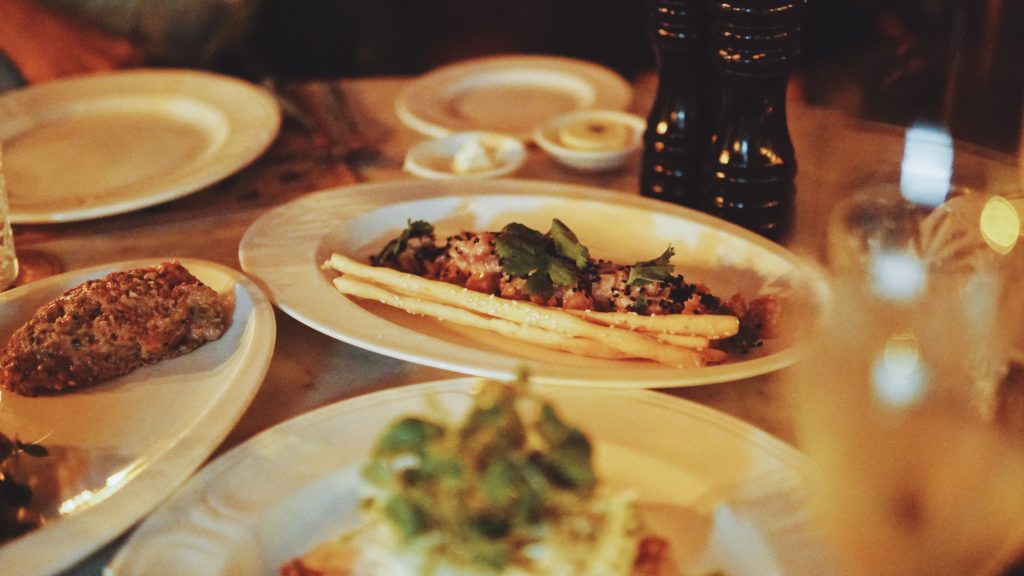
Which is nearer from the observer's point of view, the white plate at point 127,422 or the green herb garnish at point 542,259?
the white plate at point 127,422

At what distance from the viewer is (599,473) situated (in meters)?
1.08

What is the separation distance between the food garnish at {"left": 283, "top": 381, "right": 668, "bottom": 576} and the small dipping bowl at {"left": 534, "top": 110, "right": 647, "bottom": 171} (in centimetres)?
122

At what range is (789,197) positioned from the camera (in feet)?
5.43

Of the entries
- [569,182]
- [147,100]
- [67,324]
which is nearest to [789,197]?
[569,182]

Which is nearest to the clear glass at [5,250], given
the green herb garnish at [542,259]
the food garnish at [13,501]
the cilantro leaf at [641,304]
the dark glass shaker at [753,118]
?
the food garnish at [13,501]

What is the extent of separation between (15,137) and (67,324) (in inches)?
49.3

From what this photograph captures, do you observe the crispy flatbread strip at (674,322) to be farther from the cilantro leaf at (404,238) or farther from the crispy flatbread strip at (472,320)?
the cilantro leaf at (404,238)

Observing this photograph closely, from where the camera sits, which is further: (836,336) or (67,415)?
(67,415)

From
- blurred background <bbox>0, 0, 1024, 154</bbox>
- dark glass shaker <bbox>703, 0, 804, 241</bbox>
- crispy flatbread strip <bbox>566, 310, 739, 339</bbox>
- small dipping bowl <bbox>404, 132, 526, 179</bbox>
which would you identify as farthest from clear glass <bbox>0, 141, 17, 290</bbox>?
blurred background <bbox>0, 0, 1024, 154</bbox>

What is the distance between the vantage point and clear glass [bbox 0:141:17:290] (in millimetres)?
1611

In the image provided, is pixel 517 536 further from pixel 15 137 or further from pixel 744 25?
pixel 15 137

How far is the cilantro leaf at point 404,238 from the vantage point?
5.32 ft

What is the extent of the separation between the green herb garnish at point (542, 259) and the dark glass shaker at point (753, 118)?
370 millimetres

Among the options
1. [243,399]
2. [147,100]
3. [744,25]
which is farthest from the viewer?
[147,100]
